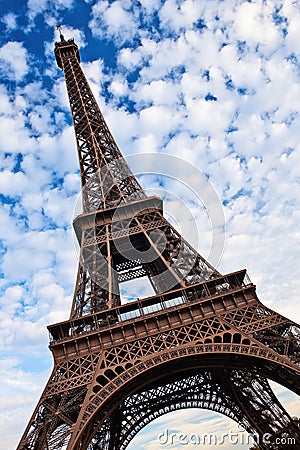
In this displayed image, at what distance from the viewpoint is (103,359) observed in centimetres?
1814

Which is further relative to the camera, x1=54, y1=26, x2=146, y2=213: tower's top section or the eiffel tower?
x1=54, y1=26, x2=146, y2=213: tower's top section

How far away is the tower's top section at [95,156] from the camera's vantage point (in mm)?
29016

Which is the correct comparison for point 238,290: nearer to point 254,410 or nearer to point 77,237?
point 254,410

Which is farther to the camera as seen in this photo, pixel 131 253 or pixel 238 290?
pixel 131 253

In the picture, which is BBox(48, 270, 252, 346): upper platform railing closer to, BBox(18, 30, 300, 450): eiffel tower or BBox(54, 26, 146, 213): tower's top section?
BBox(18, 30, 300, 450): eiffel tower

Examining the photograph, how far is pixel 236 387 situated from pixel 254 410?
1.61m

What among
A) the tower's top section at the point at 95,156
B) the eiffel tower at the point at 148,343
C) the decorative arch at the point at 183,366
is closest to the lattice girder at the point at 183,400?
the eiffel tower at the point at 148,343

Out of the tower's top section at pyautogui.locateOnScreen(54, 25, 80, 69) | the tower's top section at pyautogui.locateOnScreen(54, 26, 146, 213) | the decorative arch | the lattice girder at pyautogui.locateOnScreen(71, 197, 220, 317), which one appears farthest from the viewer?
the tower's top section at pyautogui.locateOnScreen(54, 25, 80, 69)

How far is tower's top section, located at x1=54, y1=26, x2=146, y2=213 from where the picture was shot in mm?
29016

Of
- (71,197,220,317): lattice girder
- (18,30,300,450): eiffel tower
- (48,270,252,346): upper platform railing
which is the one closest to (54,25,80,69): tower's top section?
(18,30,300,450): eiffel tower

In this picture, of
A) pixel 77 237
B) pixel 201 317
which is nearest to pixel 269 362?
pixel 201 317

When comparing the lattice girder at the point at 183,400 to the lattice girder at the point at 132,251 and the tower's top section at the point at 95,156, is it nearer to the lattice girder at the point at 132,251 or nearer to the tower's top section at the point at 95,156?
the lattice girder at the point at 132,251

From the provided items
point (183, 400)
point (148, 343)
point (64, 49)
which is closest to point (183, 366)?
point (148, 343)

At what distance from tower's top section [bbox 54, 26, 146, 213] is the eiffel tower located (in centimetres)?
16
